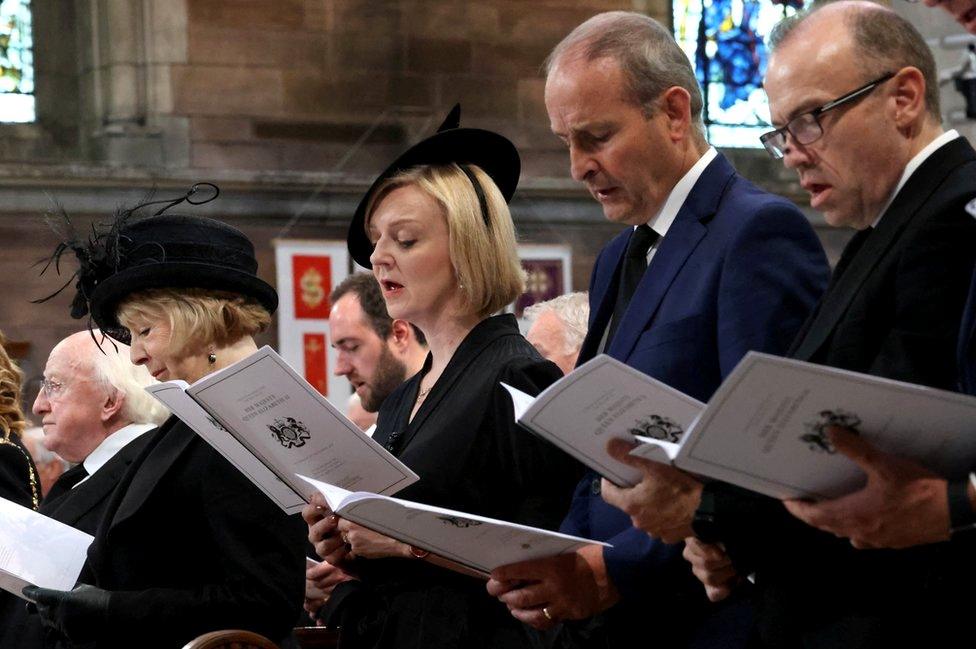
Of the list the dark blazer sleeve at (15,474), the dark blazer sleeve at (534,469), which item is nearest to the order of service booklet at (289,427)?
the dark blazer sleeve at (534,469)

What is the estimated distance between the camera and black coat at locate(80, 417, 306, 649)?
10.9 ft

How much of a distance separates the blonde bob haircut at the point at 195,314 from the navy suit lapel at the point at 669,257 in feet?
3.79

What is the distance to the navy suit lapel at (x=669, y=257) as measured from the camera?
280cm

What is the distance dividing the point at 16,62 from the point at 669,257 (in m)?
9.62

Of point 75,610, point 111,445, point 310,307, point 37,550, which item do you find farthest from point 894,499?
point 310,307

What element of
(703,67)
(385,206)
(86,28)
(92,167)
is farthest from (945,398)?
(703,67)

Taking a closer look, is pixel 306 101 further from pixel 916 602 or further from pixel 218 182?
pixel 916 602

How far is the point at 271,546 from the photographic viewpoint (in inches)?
134

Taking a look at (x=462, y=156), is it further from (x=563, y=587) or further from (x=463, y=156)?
(x=563, y=587)

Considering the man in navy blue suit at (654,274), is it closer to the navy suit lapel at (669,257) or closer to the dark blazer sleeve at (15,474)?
the navy suit lapel at (669,257)

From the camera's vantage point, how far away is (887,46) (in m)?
2.45

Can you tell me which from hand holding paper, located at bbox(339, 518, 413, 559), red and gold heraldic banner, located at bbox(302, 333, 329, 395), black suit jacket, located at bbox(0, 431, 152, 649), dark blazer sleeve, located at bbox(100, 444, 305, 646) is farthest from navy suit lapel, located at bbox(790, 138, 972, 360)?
red and gold heraldic banner, located at bbox(302, 333, 329, 395)

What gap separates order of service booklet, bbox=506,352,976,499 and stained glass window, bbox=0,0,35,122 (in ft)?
32.9

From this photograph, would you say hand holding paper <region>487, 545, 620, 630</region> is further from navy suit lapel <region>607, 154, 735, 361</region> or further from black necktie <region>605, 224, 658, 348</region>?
black necktie <region>605, 224, 658, 348</region>
